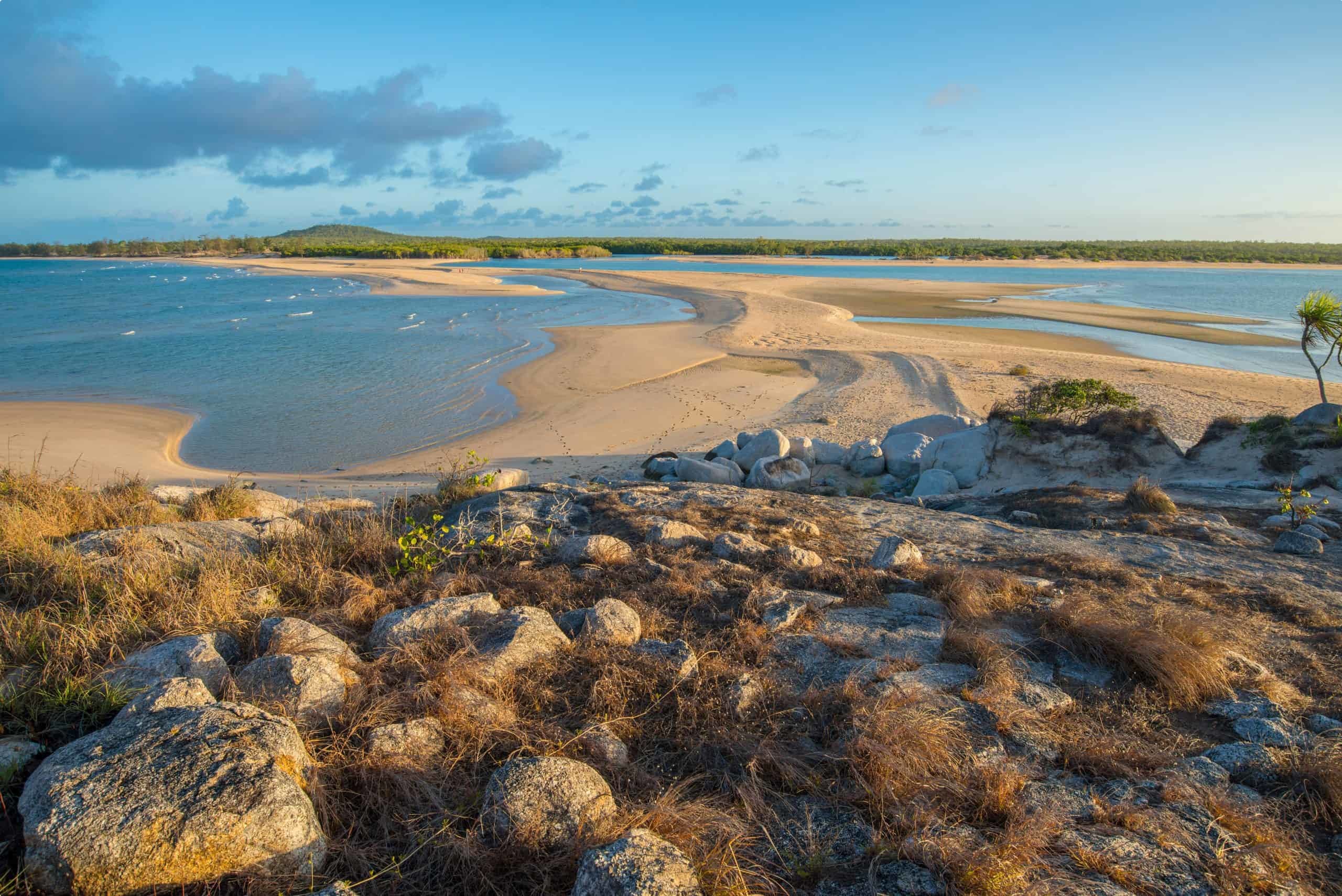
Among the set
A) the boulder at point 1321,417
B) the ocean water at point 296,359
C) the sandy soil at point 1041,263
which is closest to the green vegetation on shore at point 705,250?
the sandy soil at point 1041,263

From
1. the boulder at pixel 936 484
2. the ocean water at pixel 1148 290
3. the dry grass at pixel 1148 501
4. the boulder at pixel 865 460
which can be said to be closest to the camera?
the dry grass at pixel 1148 501

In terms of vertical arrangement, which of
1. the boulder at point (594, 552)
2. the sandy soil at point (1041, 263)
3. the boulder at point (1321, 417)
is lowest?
the boulder at point (594, 552)

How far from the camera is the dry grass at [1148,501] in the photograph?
24.2ft

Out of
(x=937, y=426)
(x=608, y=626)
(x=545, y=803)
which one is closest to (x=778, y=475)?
(x=937, y=426)

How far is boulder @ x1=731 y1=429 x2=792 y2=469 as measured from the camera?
10734mm

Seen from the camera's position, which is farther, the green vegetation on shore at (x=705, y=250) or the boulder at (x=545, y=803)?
the green vegetation on shore at (x=705, y=250)

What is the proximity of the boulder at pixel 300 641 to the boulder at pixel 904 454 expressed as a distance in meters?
8.87

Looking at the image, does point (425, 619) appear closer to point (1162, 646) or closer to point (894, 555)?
point (894, 555)

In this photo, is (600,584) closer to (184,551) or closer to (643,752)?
(643,752)

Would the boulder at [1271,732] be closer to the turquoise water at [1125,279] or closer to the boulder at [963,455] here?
the boulder at [963,455]

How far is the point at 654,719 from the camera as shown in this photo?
3316mm

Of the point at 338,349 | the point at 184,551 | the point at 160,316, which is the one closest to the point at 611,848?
the point at 184,551

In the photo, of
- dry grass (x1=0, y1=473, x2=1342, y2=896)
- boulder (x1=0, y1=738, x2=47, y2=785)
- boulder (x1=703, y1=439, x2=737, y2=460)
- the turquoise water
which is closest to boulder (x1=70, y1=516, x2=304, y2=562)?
dry grass (x1=0, y1=473, x2=1342, y2=896)

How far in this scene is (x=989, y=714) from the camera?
11.1 feet
